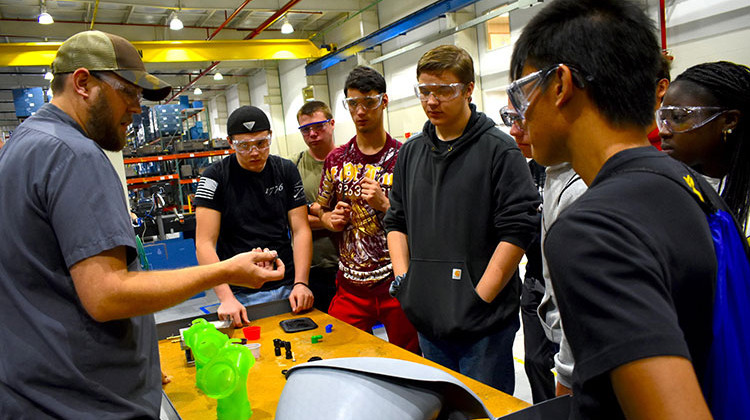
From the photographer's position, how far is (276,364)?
66.5 inches

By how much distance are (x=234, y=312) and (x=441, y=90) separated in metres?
1.19

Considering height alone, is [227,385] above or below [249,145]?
below

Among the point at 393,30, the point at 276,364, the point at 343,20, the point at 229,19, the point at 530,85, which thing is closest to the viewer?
the point at 530,85

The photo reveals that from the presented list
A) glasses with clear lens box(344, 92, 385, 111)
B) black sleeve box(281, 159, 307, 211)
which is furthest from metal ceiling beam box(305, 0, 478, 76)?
black sleeve box(281, 159, 307, 211)

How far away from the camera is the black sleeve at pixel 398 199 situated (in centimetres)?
206

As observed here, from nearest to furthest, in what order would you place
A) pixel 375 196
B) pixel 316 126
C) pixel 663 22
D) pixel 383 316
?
pixel 375 196 → pixel 383 316 → pixel 316 126 → pixel 663 22

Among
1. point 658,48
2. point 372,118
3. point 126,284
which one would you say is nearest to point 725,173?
point 658,48

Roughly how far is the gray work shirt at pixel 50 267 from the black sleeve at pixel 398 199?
1.12 metres

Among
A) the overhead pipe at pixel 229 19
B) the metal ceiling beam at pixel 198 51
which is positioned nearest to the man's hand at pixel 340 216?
the overhead pipe at pixel 229 19

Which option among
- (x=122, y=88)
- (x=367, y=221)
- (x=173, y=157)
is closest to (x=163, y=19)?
(x=173, y=157)

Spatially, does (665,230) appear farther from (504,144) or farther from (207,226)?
(207,226)

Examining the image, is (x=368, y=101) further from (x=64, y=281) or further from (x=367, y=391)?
(x=367, y=391)

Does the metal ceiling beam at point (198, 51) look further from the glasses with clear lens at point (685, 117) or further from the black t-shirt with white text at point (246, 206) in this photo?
the glasses with clear lens at point (685, 117)

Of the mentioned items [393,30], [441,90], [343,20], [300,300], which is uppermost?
[343,20]
